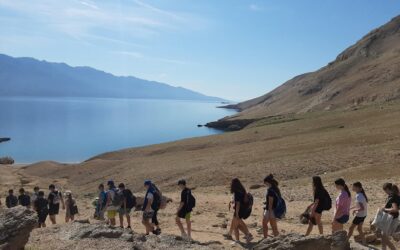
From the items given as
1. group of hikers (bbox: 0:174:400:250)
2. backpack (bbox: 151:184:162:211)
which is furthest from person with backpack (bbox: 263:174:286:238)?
backpack (bbox: 151:184:162:211)

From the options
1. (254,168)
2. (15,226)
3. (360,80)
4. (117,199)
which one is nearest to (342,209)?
(117,199)

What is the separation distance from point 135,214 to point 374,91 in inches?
2999

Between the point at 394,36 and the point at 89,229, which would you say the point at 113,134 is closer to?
the point at 394,36

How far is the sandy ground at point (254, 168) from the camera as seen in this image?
23766 millimetres

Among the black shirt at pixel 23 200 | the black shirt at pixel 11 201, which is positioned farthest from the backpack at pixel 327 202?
the black shirt at pixel 11 201

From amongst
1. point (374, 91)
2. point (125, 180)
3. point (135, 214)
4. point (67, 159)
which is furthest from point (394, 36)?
point (135, 214)

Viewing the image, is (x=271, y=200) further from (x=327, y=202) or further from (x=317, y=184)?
(x=327, y=202)

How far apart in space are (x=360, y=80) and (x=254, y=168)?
240 ft

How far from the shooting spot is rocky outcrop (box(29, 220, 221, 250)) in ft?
43.2

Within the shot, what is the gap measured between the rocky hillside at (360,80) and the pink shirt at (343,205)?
70.9 meters

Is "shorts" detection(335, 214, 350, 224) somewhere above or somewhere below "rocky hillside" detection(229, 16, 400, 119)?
below

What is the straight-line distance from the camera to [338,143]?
44.0m

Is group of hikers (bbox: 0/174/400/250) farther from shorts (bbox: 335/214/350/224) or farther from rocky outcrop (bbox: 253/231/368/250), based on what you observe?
rocky outcrop (bbox: 253/231/368/250)

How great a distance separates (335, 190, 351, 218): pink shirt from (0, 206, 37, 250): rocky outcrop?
27.3 ft
